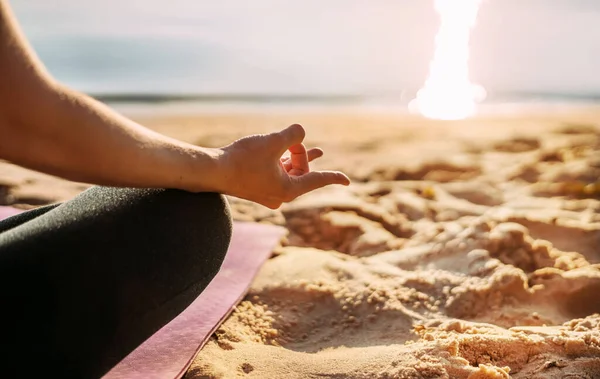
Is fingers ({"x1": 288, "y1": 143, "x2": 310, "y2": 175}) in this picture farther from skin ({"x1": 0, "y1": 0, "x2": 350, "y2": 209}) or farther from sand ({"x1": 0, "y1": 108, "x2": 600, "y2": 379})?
sand ({"x1": 0, "y1": 108, "x2": 600, "y2": 379})

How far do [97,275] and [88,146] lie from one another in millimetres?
192

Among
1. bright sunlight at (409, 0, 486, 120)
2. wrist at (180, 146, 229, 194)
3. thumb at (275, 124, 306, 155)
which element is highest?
thumb at (275, 124, 306, 155)

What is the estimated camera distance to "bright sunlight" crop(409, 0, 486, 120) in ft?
27.8

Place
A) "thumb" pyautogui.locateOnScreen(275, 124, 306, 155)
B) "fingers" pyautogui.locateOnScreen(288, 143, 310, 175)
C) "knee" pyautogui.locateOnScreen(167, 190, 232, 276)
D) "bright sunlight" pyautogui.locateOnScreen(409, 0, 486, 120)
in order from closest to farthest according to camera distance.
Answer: "knee" pyautogui.locateOnScreen(167, 190, 232, 276)
"thumb" pyautogui.locateOnScreen(275, 124, 306, 155)
"fingers" pyautogui.locateOnScreen(288, 143, 310, 175)
"bright sunlight" pyautogui.locateOnScreen(409, 0, 486, 120)

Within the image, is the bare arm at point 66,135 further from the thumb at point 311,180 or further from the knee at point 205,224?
the thumb at point 311,180

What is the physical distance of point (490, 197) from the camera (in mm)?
2746

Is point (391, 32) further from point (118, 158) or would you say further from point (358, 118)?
point (118, 158)

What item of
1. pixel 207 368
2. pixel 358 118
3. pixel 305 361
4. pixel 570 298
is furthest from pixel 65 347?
pixel 358 118

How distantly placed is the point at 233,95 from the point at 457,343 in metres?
9.52

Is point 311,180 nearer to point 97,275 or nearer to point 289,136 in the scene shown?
point 289,136

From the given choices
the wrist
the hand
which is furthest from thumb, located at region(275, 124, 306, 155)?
the wrist

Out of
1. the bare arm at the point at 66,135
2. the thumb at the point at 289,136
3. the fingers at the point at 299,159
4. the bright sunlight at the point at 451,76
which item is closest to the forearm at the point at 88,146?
the bare arm at the point at 66,135

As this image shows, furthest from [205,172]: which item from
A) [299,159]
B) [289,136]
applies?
[299,159]

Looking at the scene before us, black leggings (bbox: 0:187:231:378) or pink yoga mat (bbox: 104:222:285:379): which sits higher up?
black leggings (bbox: 0:187:231:378)
